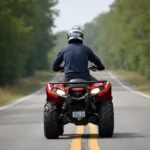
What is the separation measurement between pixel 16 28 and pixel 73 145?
153 feet

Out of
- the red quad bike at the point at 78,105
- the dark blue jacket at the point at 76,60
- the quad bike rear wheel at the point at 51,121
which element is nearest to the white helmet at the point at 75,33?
the dark blue jacket at the point at 76,60

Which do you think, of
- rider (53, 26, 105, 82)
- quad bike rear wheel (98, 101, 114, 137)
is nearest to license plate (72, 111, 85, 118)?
quad bike rear wheel (98, 101, 114, 137)

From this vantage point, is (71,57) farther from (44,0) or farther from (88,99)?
(44,0)

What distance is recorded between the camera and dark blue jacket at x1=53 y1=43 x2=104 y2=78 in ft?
47.8

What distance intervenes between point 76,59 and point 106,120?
140 cm

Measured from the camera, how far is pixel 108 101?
14.3 m

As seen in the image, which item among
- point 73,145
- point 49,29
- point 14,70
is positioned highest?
point 49,29

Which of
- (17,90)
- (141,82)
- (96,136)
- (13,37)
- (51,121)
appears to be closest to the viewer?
(51,121)

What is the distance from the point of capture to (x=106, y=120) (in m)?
14.2

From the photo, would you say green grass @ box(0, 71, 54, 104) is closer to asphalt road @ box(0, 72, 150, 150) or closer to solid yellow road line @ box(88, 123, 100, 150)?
asphalt road @ box(0, 72, 150, 150)

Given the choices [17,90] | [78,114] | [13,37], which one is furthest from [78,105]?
[13,37]

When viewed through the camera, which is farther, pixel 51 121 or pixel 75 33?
pixel 75 33

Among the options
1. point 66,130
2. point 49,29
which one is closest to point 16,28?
point 66,130

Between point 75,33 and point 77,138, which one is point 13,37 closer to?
point 75,33
